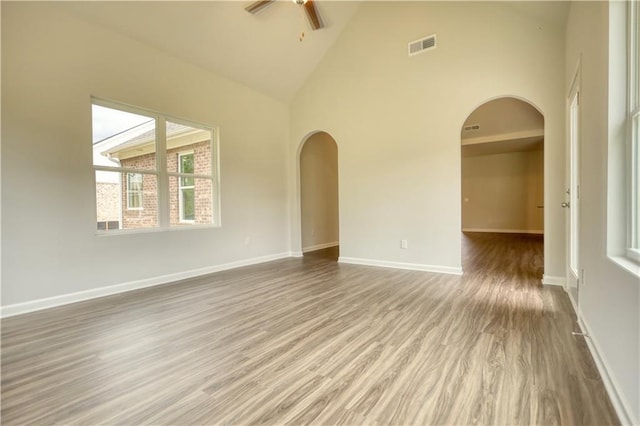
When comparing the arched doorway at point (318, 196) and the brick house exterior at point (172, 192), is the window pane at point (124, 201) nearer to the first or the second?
the brick house exterior at point (172, 192)

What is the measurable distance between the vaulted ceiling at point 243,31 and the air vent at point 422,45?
3.17 feet

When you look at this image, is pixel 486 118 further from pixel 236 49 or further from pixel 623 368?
pixel 623 368

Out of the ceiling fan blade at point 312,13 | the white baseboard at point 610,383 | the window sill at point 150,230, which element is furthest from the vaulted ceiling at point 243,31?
the white baseboard at point 610,383

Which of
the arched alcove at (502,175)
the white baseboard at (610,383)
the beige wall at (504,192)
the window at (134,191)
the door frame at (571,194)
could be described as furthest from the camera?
the beige wall at (504,192)

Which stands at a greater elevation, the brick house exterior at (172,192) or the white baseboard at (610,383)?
the brick house exterior at (172,192)

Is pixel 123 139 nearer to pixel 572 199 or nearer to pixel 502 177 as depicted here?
pixel 572 199

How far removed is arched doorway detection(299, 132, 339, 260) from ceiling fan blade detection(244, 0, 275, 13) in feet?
8.74

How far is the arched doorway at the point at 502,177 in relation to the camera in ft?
24.5

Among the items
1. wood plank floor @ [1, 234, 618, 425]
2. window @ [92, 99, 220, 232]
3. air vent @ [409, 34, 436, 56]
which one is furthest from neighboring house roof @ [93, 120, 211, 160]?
air vent @ [409, 34, 436, 56]

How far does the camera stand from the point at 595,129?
6.23 feet

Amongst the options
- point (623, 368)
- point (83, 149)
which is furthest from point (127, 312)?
point (623, 368)

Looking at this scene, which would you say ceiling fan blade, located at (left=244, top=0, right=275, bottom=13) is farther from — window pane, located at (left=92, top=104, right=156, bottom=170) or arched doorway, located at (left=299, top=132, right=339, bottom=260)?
arched doorway, located at (left=299, top=132, right=339, bottom=260)

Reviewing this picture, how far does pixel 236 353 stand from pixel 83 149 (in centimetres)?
293

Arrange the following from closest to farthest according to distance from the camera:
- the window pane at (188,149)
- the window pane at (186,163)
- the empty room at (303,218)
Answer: the empty room at (303,218)
the window pane at (188,149)
the window pane at (186,163)
